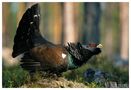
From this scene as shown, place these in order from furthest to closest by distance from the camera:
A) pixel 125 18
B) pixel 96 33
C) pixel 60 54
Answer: pixel 125 18 < pixel 96 33 < pixel 60 54

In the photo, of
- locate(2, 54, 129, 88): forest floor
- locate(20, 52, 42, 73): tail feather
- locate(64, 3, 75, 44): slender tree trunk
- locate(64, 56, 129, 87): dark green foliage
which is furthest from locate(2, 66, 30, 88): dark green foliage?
locate(64, 3, 75, 44): slender tree trunk

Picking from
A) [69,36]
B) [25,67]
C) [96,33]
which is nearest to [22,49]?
[25,67]

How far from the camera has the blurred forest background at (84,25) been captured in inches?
635

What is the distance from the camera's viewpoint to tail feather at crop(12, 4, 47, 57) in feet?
30.2

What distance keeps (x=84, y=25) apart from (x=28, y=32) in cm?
860

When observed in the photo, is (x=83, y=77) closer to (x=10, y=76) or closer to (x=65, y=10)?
(x=10, y=76)

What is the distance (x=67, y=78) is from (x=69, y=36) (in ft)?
32.6

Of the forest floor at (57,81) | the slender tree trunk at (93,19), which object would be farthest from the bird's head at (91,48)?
the slender tree trunk at (93,19)

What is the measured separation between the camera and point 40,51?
9.24m

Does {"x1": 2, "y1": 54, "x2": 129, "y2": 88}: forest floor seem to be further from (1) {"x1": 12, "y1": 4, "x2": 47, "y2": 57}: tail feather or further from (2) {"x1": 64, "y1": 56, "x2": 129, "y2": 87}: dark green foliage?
(1) {"x1": 12, "y1": 4, "x2": 47, "y2": 57}: tail feather

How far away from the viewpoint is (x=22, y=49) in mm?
9438

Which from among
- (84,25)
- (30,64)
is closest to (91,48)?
(30,64)

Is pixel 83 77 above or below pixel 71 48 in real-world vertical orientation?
below

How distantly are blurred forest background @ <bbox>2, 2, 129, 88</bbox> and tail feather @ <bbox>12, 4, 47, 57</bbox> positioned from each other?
3.84 metres
